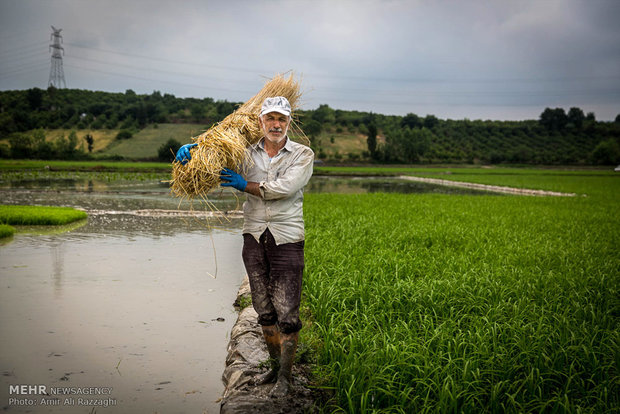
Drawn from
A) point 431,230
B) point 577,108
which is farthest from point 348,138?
point 431,230

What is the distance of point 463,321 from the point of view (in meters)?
4.46

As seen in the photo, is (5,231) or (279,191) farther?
(5,231)

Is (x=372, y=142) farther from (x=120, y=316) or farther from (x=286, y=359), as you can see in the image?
(x=286, y=359)

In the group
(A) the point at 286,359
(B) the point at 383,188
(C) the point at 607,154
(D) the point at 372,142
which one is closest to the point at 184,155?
(A) the point at 286,359

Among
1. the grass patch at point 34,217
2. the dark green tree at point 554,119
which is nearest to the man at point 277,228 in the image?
the grass patch at point 34,217

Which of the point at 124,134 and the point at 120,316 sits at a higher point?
the point at 124,134

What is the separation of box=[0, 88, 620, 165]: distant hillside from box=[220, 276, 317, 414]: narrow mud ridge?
197 feet

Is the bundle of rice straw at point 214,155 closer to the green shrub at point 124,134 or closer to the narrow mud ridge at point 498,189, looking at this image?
the narrow mud ridge at point 498,189

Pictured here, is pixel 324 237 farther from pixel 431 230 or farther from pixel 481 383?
pixel 481 383

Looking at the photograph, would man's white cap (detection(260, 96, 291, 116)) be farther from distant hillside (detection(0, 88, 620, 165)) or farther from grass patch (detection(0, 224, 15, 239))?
distant hillside (detection(0, 88, 620, 165))

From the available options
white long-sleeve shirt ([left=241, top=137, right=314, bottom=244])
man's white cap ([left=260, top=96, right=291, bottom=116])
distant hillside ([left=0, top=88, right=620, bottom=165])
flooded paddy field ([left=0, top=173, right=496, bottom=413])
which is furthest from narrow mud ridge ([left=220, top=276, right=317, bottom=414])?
distant hillside ([left=0, top=88, right=620, bottom=165])

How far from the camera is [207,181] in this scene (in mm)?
3271

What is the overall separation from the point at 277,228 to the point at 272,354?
3.24ft

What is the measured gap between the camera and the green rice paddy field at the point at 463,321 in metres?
3.01
